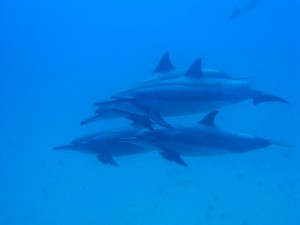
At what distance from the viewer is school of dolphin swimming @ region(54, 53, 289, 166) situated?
6.30 m

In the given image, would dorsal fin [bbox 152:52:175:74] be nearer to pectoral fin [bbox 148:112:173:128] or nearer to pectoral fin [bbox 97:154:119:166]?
pectoral fin [bbox 148:112:173:128]

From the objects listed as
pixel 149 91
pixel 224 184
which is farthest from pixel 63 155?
pixel 149 91

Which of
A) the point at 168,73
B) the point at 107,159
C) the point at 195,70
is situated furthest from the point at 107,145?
the point at 195,70

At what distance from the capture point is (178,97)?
6.46 meters

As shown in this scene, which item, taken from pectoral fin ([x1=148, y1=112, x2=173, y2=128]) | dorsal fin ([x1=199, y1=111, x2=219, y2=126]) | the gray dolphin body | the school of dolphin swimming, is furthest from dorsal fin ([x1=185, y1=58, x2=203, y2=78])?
the gray dolphin body

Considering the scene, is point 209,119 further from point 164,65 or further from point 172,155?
point 164,65

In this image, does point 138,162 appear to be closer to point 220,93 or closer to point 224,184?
point 224,184

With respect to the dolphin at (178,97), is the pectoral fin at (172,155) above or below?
below

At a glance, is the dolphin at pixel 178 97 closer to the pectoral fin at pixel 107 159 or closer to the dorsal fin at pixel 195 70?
the dorsal fin at pixel 195 70

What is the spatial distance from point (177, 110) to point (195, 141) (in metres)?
0.53

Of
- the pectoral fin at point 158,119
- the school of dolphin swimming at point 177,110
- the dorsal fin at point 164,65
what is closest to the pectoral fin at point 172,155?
the school of dolphin swimming at point 177,110

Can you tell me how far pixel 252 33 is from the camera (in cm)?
6800

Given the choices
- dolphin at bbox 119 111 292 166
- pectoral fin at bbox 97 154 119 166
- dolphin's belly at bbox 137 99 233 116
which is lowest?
dolphin at bbox 119 111 292 166

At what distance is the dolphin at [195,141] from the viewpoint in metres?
6.32
